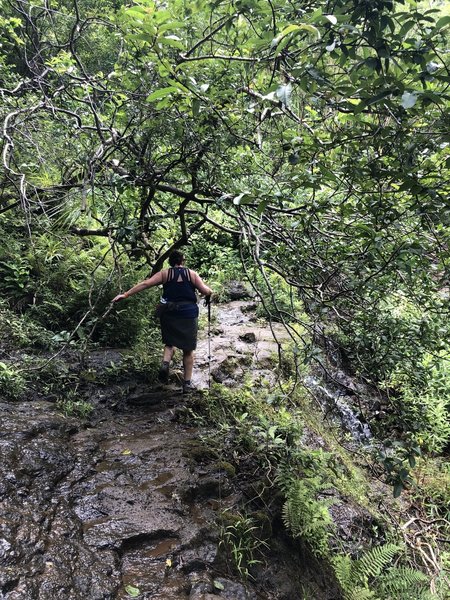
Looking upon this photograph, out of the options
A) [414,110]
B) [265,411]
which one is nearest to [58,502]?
[265,411]

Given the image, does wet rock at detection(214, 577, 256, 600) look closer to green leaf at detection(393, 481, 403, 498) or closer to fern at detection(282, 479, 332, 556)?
fern at detection(282, 479, 332, 556)

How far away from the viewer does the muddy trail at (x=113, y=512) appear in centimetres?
287

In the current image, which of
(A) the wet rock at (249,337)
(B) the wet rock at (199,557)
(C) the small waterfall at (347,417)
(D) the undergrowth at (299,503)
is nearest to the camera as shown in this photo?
(B) the wet rock at (199,557)

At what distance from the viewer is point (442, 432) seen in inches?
304

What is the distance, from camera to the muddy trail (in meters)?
2.87

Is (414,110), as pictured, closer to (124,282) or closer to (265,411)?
(265,411)

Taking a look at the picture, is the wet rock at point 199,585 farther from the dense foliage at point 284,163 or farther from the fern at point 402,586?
the fern at point 402,586

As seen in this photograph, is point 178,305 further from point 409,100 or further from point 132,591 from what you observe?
point 409,100

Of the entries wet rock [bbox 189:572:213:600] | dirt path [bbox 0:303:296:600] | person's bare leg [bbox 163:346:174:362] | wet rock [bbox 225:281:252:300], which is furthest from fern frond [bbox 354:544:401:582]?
wet rock [bbox 225:281:252:300]

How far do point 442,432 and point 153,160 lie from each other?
681 centimetres

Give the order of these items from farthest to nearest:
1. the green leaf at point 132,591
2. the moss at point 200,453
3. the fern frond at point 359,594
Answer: the moss at point 200,453
the fern frond at point 359,594
the green leaf at point 132,591

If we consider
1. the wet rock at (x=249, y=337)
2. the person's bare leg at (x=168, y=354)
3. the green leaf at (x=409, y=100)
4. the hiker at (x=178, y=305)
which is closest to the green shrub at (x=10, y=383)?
the hiker at (x=178, y=305)

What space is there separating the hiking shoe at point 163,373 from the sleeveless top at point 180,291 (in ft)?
2.42

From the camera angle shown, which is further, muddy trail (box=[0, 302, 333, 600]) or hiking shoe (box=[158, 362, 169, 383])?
hiking shoe (box=[158, 362, 169, 383])
